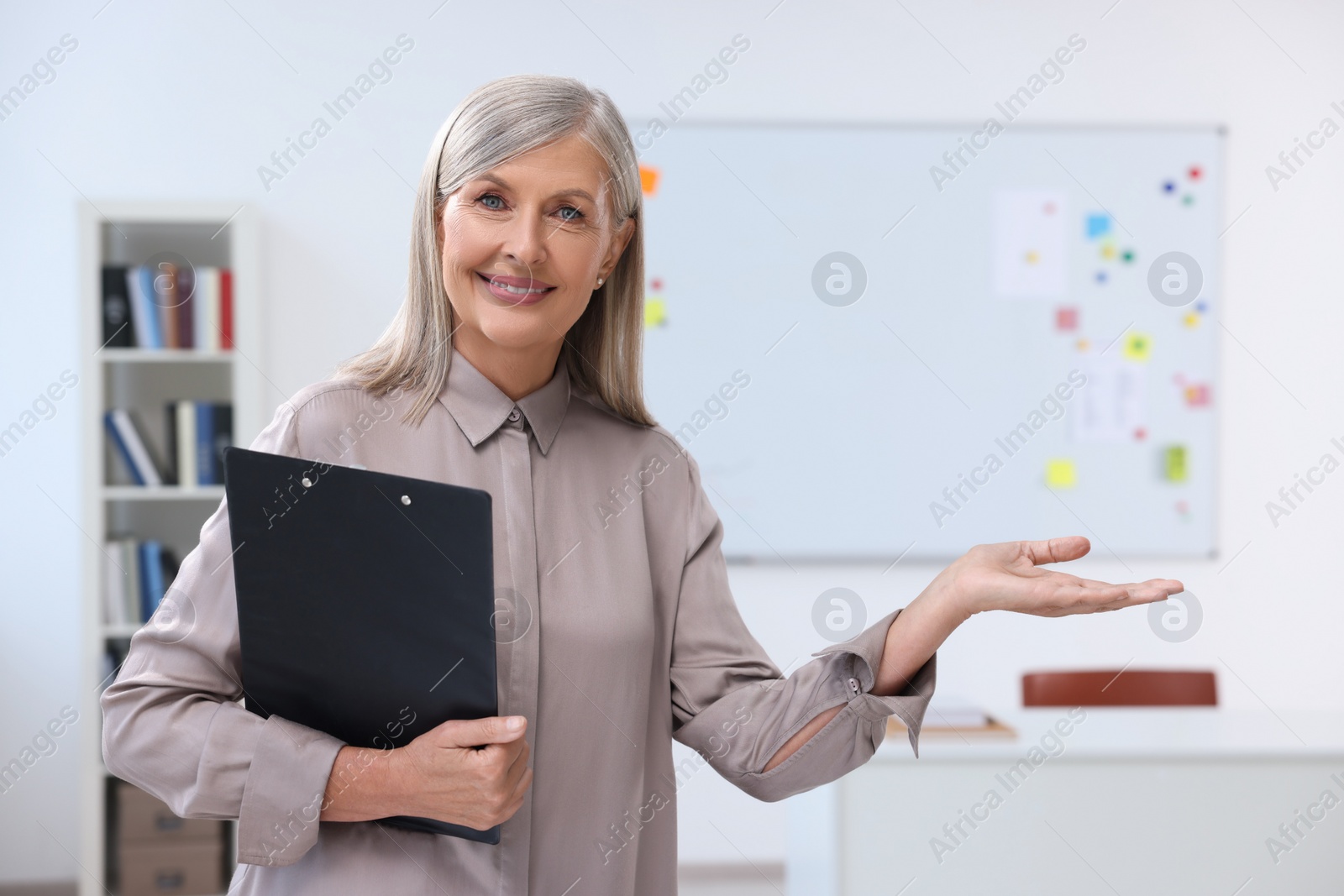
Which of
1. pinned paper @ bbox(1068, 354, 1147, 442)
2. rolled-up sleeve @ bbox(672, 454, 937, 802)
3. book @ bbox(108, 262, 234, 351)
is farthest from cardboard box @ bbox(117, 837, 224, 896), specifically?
pinned paper @ bbox(1068, 354, 1147, 442)

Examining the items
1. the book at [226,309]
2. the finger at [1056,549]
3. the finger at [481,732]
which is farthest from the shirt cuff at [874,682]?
the book at [226,309]

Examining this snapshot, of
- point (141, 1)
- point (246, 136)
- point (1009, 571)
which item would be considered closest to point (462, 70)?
point (246, 136)

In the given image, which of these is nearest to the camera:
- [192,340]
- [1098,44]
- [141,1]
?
[192,340]

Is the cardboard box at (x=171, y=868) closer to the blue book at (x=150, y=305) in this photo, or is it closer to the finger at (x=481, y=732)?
the blue book at (x=150, y=305)

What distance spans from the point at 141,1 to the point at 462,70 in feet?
3.29

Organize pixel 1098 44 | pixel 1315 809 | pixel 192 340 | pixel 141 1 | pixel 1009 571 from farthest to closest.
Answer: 1. pixel 1098 44
2. pixel 141 1
3. pixel 192 340
4. pixel 1315 809
5. pixel 1009 571

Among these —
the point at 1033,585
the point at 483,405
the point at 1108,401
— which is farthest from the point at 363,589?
the point at 1108,401

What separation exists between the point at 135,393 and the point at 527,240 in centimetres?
261

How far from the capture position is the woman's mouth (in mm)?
988

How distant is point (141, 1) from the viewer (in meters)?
3.27

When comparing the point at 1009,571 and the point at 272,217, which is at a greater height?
the point at 272,217

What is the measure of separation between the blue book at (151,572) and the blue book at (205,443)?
9.2 inches

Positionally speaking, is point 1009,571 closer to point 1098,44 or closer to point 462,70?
point 462,70

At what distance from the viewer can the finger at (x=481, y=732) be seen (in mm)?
863
